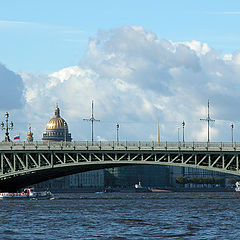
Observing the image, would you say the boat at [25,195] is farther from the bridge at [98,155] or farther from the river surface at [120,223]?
the river surface at [120,223]

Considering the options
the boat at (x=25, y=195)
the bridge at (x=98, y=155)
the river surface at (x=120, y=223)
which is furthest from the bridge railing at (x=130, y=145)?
the river surface at (x=120, y=223)

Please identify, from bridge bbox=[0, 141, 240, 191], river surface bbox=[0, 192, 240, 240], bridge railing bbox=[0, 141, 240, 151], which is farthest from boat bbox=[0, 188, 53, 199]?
river surface bbox=[0, 192, 240, 240]

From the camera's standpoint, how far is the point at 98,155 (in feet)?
426

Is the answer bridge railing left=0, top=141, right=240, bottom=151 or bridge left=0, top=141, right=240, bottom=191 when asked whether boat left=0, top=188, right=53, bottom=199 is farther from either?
bridge railing left=0, top=141, right=240, bottom=151

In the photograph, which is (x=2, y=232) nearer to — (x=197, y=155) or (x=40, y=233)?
(x=40, y=233)

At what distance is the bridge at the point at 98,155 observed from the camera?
388ft

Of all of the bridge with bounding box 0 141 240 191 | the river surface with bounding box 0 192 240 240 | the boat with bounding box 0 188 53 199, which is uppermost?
the bridge with bounding box 0 141 240 191

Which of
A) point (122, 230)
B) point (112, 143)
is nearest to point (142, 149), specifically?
point (112, 143)

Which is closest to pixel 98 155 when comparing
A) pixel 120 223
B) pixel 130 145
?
pixel 130 145

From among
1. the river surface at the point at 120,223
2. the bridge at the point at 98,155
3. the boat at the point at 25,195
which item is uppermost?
the bridge at the point at 98,155

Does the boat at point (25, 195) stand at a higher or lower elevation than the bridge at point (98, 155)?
lower

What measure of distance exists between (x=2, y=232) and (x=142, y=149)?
166ft

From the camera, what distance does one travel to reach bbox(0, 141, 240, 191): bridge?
388 ft

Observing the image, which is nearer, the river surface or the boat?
the river surface
